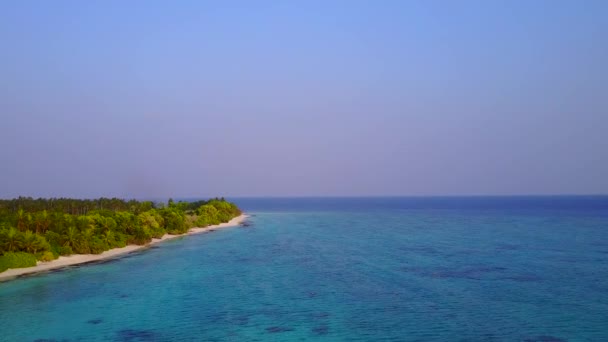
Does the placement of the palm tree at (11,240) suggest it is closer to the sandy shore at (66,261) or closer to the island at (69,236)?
the island at (69,236)

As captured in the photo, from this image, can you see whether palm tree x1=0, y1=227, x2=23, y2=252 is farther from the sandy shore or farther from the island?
the sandy shore

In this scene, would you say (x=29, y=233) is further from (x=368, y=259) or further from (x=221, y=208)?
(x=221, y=208)

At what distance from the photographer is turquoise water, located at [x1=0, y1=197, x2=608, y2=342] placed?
31.1m

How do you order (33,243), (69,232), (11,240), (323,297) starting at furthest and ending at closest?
1. (69,232)
2. (33,243)
3. (11,240)
4. (323,297)

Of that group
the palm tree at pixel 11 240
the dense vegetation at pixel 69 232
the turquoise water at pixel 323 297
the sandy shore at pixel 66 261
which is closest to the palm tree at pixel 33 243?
the dense vegetation at pixel 69 232

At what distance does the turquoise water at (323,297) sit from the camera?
31094mm

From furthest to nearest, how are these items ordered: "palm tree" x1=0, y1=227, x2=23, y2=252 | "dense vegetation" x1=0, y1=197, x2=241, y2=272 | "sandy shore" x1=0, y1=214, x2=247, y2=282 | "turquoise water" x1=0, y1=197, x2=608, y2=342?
"dense vegetation" x1=0, y1=197, x2=241, y2=272
"palm tree" x1=0, y1=227, x2=23, y2=252
"sandy shore" x1=0, y1=214, x2=247, y2=282
"turquoise water" x1=0, y1=197, x2=608, y2=342

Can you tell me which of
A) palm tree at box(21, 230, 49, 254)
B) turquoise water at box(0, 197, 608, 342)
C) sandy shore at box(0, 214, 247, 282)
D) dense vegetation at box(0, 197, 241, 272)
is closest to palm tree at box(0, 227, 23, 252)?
dense vegetation at box(0, 197, 241, 272)

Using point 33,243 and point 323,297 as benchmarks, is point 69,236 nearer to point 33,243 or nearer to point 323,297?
point 33,243

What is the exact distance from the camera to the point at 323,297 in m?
41.5

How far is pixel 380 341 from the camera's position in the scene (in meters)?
29.0

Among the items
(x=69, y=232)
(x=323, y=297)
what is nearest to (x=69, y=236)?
(x=69, y=232)

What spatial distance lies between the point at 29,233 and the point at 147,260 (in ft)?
45.7

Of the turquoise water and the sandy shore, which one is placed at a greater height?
the sandy shore
